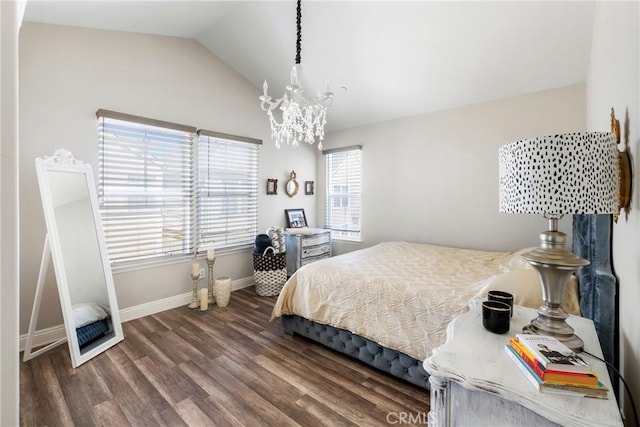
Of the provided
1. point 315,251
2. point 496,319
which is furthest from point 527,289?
point 315,251

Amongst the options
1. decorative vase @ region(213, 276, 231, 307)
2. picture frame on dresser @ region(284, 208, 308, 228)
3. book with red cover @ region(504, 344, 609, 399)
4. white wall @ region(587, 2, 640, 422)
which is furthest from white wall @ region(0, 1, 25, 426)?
picture frame on dresser @ region(284, 208, 308, 228)

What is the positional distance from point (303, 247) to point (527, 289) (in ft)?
9.04

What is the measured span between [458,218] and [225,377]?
294 cm

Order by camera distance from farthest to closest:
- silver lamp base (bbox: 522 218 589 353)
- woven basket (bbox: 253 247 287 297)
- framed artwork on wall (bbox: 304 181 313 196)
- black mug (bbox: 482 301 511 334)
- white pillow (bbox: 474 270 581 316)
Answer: framed artwork on wall (bbox: 304 181 313 196)
woven basket (bbox: 253 247 287 297)
white pillow (bbox: 474 270 581 316)
black mug (bbox: 482 301 511 334)
silver lamp base (bbox: 522 218 589 353)

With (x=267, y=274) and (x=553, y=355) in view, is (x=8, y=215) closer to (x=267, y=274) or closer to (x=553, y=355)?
(x=553, y=355)

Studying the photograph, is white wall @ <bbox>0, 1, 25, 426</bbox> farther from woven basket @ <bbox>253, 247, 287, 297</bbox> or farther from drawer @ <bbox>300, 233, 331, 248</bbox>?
drawer @ <bbox>300, 233, 331, 248</bbox>

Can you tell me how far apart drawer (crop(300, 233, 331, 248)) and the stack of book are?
3.15 m

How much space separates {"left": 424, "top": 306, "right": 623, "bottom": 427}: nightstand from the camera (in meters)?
0.64

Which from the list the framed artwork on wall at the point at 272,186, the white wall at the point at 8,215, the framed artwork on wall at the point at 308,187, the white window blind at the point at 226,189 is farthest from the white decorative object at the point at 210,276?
the white wall at the point at 8,215

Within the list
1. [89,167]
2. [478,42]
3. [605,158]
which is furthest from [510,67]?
[89,167]

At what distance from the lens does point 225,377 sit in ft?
6.32

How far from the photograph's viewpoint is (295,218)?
4387 mm

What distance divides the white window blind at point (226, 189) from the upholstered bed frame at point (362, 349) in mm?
1626

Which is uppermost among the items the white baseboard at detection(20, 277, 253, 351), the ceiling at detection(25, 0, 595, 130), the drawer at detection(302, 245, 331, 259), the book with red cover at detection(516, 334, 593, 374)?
the ceiling at detection(25, 0, 595, 130)
